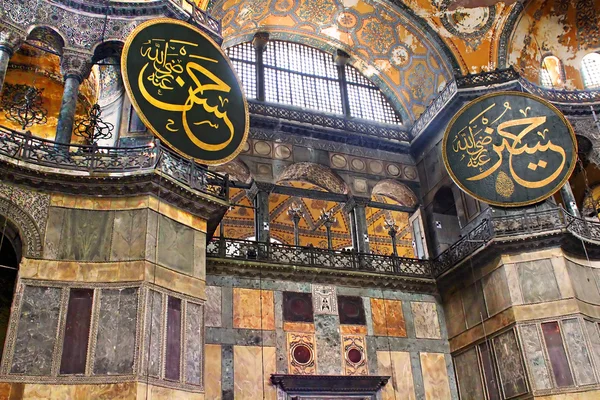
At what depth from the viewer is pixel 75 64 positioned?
9617 mm

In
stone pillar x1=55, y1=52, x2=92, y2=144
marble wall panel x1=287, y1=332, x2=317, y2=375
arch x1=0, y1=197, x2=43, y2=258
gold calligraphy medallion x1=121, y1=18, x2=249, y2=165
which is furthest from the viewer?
marble wall panel x1=287, y1=332, x2=317, y2=375

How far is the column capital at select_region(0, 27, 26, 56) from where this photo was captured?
9.16m

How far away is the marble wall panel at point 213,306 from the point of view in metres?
10.5

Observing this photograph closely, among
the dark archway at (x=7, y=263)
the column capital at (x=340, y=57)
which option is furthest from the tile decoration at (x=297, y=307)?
the column capital at (x=340, y=57)

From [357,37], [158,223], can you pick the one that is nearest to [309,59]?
[357,37]

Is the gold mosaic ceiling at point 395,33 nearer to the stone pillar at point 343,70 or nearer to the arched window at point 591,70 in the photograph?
the stone pillar at point 343,70

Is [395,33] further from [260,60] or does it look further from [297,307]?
[297,307]

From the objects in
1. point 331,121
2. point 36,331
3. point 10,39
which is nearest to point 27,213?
point 36,331

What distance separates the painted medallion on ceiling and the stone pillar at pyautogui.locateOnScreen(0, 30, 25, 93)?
227 inches

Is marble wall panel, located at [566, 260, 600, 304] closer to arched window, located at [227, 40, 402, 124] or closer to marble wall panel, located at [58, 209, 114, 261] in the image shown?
arched window, located at [227, 40, 402, 124]

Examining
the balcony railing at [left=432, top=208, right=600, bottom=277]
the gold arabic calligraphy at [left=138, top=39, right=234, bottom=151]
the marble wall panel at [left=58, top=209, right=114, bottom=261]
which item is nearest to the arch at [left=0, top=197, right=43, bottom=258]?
the marble wall panel at [left=58, top=209, right=114, bottom=261]

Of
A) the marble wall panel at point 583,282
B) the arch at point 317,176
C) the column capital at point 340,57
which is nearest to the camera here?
the marble wall panel at point 583,282

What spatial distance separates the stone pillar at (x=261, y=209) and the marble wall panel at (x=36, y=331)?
4924 mm

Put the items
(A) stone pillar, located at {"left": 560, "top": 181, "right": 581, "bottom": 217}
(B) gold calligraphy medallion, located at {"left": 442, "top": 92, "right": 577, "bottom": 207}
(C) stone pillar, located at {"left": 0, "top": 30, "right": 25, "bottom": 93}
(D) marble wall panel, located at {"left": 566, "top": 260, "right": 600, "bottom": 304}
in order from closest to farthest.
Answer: (C) stone pillar, located at {"left": 0, "top": 30, "right": 25, "bottom": 93}, (D) marble wall panel, located at {"left": 566, "top": 260, "right": 600, "bottom": 304}, (B) gold calligraphy medallion, located at {"left": 442, "top": 92, "right": 577, "bottom": 207}, (A) stone pillar, located at {"left": 560, "top": 181, "right": 581, "bottom": 217}
